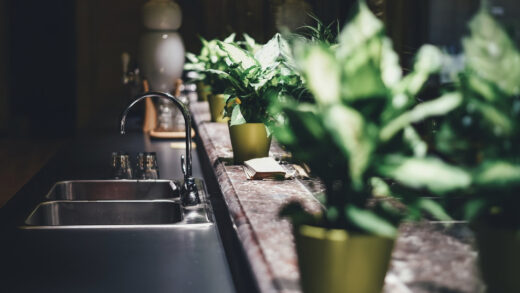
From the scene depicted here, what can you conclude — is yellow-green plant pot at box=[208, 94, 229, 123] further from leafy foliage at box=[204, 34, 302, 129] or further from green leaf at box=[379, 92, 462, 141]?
green leaf at box=[379, 92, 462, 141]

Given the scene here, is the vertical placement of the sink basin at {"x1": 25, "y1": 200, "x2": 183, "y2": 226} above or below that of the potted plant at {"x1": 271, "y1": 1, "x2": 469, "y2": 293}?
below

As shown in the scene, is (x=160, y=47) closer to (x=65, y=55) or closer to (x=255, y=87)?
(x=255, y=87)

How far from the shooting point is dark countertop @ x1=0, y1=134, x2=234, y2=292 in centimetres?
144

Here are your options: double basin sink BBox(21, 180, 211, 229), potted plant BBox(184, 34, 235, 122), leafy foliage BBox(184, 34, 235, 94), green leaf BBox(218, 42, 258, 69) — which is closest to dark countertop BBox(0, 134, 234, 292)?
double basin sink BBox(21, 180, 211, 229)

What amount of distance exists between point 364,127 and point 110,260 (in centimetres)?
101

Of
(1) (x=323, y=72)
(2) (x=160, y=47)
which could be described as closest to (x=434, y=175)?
(1) (x=323, y=72)

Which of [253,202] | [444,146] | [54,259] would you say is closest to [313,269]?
[444,146]

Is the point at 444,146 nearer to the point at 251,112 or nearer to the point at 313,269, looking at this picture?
the point at 313,269

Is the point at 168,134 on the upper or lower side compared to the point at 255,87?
lower

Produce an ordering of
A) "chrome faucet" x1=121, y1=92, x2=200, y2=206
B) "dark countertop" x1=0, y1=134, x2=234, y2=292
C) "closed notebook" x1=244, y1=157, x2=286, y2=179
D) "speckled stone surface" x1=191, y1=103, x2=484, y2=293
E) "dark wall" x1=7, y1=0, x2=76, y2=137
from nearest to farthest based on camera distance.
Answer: "speckled stone surface" x1=191, y1=103, x2=484, y2=293, "dark countertop" x1=0, y1=134, x2=234, y2=292, "closed notebook" x1=244, y1=157, x2=286, y2=179, "chrome faucet" x1=121, y1=92, x2=200, y2=206, "dark wall" x1=7, y1=0, x2=76, y2=137

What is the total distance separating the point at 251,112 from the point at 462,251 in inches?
41.6

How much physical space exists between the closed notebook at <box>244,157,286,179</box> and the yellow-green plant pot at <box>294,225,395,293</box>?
1069mm

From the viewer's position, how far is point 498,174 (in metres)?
0.73

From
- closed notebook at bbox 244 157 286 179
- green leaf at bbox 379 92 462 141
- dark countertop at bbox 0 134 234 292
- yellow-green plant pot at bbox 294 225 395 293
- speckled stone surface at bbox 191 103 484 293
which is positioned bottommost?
dark countertop at bbox 0 134 234 292
